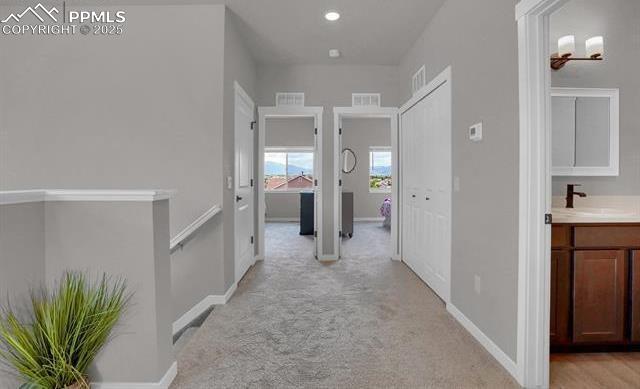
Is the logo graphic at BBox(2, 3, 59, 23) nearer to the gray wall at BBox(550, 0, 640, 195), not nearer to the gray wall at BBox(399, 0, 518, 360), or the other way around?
the gray wall at BBox(399, 0, 518, 360)

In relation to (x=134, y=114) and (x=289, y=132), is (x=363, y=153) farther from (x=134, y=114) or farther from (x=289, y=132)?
(x=134, y=114)

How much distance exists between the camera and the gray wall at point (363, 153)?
9094 millimetres

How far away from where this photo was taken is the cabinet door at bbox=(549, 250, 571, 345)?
2.05 metres

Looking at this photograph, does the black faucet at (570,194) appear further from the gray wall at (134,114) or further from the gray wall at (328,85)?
the gray wall at (134,114)

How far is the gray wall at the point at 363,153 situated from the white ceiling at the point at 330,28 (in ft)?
14.8

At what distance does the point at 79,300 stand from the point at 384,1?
124 inches

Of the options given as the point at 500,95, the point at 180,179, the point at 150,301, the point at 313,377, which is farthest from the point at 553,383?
the point at 180,179

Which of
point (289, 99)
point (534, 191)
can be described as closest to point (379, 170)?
point (289, 99)

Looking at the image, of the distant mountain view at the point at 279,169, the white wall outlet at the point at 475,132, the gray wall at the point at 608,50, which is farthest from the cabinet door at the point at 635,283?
the distant mountain view at the point at 279,169

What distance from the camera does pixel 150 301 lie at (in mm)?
1757

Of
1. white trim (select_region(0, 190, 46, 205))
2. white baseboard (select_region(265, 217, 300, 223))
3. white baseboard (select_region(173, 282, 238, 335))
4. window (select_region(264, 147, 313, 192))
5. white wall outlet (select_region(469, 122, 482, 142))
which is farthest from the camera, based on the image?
window (select_region(264, 147, 313, 192))

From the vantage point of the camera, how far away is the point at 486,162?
7.52 ft

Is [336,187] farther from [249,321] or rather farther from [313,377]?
[313,377]

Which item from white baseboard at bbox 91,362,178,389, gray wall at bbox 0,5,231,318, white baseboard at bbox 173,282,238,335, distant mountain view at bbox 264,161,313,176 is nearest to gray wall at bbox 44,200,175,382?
white baseboard at bbox 91,362,178,389
